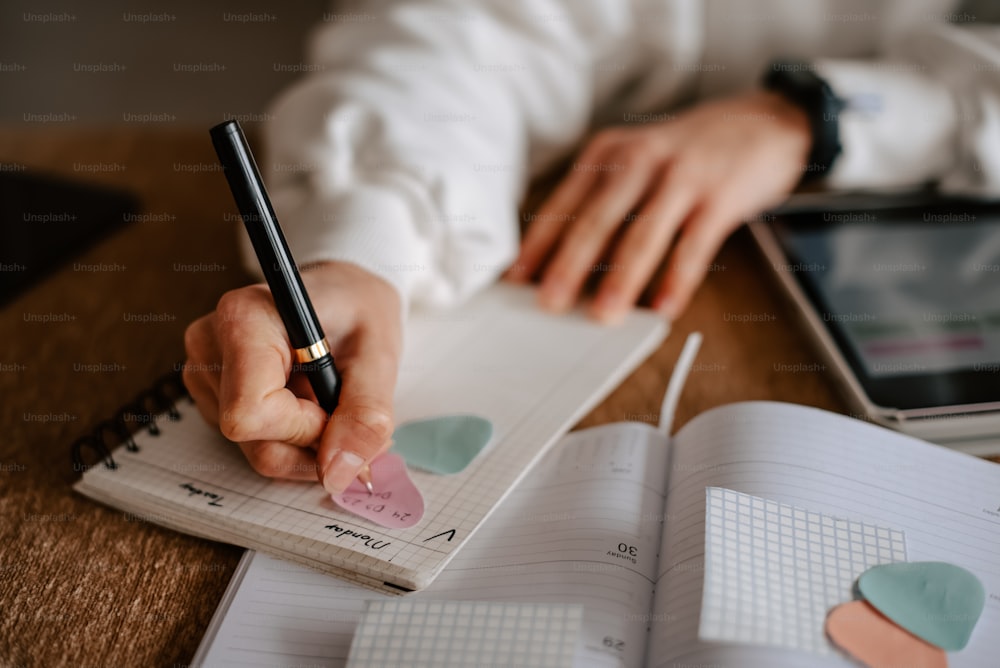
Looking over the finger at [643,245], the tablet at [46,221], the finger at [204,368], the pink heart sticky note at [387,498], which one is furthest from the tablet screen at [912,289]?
the tablet at [46,221]

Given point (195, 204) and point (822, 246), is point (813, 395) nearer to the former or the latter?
point (822, 246)

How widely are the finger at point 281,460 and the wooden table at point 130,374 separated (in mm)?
48

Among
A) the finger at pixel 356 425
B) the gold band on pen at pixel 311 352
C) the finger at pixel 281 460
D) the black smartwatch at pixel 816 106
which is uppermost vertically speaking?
the black smartwatch at pixel 816 106

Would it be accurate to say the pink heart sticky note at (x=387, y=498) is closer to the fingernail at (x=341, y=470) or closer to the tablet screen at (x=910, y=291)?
the fingernail at (x=341, y=470)

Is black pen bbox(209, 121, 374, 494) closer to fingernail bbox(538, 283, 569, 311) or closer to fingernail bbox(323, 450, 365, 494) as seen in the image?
fingernail bbox(323, 450, 365, 494)

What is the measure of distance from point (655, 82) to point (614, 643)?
66 cm

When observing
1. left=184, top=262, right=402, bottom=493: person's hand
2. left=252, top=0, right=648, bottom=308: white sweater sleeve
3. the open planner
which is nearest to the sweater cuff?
left=252, top=0, right=648, bottom=308: white sweater sleeve

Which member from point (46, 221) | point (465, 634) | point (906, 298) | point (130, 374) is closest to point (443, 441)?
point (465, 634)

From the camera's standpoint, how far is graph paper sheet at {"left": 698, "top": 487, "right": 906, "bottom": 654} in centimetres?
34

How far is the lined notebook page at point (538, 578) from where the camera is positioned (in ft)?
1.23

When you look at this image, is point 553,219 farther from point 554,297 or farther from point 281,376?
point 281,376

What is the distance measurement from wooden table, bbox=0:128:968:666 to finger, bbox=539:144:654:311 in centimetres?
10

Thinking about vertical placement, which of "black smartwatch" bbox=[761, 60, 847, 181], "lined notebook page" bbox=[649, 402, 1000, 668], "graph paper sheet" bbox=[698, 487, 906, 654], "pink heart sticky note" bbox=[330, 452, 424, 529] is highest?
"black smartwatch" bbox=[761, 60, 847, 181]

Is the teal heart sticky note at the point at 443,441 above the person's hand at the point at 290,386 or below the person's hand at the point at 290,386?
below
